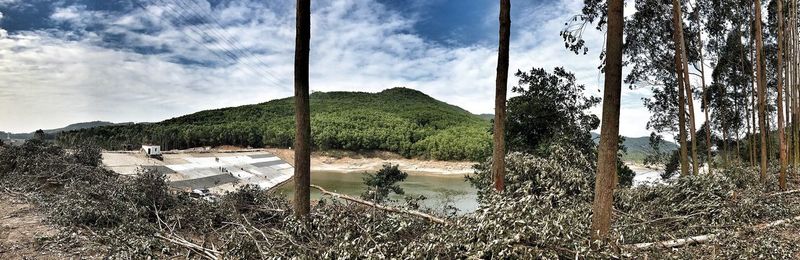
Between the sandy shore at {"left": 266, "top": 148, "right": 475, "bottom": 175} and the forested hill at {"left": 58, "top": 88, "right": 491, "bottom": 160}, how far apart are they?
1.28 meters

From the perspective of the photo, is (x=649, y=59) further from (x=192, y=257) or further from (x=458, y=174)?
(x=458, y=174)

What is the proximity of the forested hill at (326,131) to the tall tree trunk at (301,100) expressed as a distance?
126ft

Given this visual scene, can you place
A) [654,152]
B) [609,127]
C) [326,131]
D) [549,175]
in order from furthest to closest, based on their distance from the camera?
[326,131], [654,152], [549,175], [609,127]

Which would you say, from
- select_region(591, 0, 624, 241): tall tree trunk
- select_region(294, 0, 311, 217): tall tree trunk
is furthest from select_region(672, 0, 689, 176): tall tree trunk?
select_region(294, 0, 311, 217): tall tree trunk

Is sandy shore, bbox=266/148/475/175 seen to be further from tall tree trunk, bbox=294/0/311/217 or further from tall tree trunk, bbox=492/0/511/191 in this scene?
tall tree trunk, bbox=294/0/311/217

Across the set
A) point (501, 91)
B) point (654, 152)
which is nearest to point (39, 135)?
point (501, 91)

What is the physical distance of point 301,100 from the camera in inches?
246

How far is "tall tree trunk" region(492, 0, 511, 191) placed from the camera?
22.9 ft

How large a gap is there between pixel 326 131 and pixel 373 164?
8508 mm

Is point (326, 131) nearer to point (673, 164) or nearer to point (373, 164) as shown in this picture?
point (373, 164)

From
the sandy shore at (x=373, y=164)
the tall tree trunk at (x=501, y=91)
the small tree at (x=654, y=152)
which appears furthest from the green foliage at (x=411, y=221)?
the sandy shore at (x=373, y=164)

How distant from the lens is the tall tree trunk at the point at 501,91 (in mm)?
6984

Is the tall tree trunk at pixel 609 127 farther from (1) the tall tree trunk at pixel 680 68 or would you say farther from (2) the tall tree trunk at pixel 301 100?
(1) the tall tree trunk at pixel 680 68

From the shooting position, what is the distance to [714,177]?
887 centimetres
